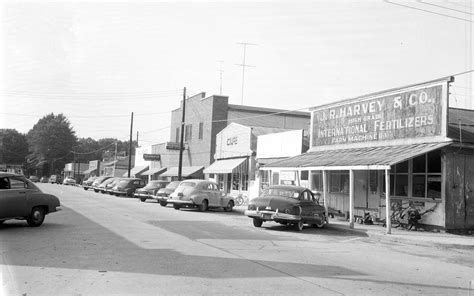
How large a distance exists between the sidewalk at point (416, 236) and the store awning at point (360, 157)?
7.36ft

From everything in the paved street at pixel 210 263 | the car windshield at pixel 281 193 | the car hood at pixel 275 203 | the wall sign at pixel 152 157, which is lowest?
the paved street at pixel 210 263

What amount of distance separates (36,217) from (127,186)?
23235 millimetres

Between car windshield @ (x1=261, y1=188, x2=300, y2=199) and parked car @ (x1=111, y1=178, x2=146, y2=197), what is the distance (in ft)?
70.8

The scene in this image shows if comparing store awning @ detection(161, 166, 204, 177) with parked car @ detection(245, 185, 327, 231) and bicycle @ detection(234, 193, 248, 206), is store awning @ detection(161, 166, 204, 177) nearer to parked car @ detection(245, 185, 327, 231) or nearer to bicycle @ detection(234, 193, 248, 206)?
bicycle @ detection(234, 193, 248, 206)

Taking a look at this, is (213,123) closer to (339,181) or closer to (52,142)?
(339,181)

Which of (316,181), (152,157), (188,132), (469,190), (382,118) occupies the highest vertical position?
(188,132)

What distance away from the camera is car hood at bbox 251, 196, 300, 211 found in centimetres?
1592

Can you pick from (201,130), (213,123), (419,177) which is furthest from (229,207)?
(201,130)

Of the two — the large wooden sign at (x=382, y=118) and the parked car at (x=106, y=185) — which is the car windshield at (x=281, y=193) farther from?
the parked car at (x=106, y=185)

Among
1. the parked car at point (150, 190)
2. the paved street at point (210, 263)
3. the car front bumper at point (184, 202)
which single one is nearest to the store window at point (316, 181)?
the car front bumper at point (184, 202)

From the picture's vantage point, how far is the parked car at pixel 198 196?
23594 mm

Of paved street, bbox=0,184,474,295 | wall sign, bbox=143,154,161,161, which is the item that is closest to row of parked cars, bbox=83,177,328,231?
paved street, bbox=0,184,474,295

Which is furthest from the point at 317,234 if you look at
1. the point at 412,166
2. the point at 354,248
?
the point at 412,166

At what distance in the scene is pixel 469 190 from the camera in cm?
1694
